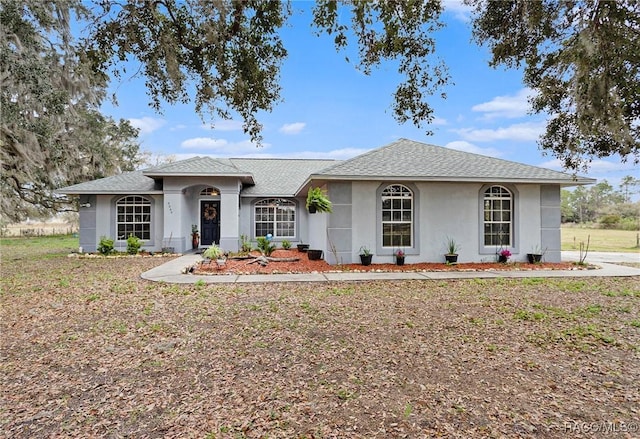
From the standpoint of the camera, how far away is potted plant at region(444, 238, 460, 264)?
11.5 metres

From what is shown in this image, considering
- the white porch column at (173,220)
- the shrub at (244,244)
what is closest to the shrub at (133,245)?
the white porch column at (173,220)

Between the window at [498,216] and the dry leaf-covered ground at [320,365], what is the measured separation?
4706 millimetres

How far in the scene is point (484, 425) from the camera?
2.89m

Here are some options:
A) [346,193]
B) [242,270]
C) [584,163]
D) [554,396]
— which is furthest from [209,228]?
[554,396]

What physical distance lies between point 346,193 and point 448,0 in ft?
20.3

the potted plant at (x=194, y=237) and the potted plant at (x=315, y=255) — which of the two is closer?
the potted plant at (x=315, y=255)

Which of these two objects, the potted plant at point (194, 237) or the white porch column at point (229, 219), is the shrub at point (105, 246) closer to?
the potted plant at point (194, 237)

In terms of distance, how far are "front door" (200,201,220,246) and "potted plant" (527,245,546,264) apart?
42.8 ft

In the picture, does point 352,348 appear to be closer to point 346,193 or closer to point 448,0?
point 448,0

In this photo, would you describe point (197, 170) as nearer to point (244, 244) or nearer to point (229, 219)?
point (229, 219)

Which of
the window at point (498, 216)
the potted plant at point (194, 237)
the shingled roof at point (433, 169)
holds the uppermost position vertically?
the shingled roof at point (433, 169)

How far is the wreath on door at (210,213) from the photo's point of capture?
1702 centimetres

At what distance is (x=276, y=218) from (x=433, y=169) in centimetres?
834

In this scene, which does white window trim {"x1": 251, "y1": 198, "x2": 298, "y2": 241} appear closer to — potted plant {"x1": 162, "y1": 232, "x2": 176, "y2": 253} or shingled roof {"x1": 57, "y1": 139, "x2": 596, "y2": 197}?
shingled roof {"x1": 57, "y1": 139, "x2": 596, "y2": 197}
